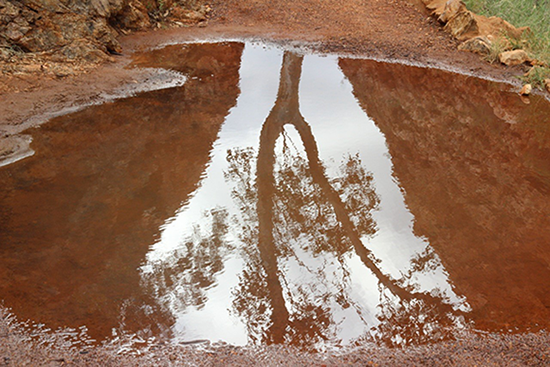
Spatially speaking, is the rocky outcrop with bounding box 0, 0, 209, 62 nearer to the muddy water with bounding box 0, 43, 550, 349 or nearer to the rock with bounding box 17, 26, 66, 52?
the rock with bounding box 17, 26, 66, 52

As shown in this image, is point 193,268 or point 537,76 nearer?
point 193,268

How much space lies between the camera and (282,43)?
918 centimetres

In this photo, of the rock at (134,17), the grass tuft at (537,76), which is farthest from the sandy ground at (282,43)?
the rock at (134,17)

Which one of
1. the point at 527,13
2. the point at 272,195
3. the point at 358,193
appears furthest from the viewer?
the point at 527,13

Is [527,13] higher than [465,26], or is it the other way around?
[527,13]

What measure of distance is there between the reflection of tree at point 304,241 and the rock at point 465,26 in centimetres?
557

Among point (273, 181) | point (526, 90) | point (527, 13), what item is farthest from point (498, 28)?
point (273, 181)

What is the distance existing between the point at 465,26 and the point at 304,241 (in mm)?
7745

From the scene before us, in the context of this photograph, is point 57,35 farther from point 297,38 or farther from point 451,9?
point 451,9

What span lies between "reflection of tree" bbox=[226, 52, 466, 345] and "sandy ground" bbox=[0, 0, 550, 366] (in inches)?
7.9

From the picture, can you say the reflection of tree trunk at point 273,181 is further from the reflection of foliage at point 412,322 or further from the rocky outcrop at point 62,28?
the rocky outcrop at point 62,28

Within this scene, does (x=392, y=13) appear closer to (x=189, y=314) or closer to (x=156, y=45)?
(x=156, y=45)

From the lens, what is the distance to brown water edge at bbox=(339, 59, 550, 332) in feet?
12.5

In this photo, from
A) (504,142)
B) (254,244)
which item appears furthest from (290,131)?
(504,142)
